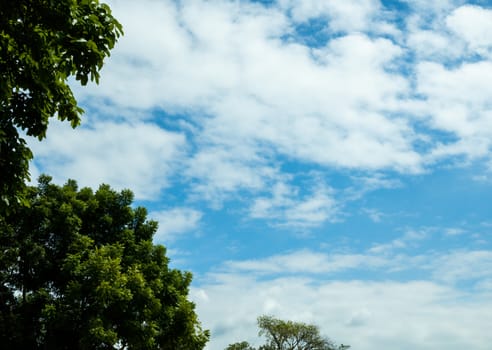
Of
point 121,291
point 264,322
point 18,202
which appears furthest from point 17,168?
point 264,322

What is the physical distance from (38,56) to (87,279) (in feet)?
58.7

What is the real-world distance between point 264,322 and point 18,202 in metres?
76.2

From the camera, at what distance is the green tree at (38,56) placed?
853 centimetres

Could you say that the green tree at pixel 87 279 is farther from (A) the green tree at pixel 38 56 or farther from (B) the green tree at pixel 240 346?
(B) the green tree at pixel 240 346

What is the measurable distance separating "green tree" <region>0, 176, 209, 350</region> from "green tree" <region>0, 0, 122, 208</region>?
15.6m

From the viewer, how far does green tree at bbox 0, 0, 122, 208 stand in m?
8.53

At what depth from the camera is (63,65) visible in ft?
28.7

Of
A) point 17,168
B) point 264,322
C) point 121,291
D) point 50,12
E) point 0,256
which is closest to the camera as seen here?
point 50,12

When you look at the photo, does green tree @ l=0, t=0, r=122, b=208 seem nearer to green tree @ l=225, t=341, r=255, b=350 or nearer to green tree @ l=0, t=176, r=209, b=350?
green tree @ l=0, t=176, r=209, b=350

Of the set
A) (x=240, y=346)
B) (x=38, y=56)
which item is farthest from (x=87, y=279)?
(x=240, y=346)

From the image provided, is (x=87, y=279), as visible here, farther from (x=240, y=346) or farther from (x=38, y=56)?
(x=240, y=346)

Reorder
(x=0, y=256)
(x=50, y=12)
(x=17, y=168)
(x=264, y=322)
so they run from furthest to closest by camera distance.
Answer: (x=264, y=322)
(x=0, y=256)
(x=17, y=168)
(x=50, y=12)

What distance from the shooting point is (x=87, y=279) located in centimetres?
2473

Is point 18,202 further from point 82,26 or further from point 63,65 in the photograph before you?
point 82,26
